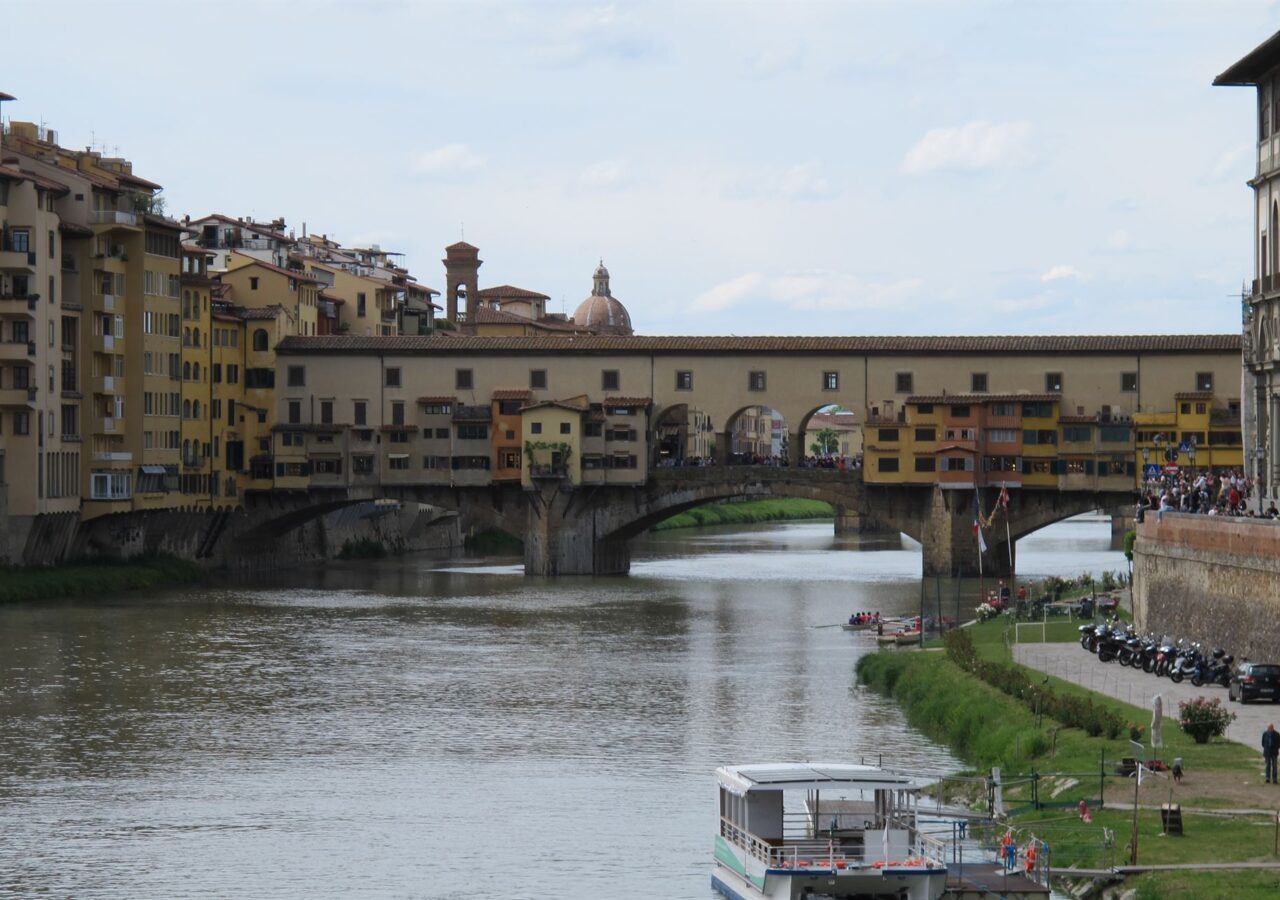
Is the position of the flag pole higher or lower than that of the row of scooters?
higher

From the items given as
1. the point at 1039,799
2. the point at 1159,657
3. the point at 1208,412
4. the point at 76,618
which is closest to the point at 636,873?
the point at 1039,799

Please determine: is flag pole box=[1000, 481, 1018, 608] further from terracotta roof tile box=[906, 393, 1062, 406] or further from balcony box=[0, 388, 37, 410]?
balcony box=[0, 388, 37, 410]

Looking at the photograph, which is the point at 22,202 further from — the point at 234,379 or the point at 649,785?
the point at 649,785

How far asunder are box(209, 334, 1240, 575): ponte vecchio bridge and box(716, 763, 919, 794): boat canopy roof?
59.2m

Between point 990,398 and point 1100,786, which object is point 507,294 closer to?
point 990,398

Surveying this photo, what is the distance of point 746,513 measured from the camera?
168 meters

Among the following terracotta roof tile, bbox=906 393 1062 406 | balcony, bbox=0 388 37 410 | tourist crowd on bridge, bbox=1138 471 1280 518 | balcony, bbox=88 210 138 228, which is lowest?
tourist crowd on bridge, bbox=1138 471 1280 518

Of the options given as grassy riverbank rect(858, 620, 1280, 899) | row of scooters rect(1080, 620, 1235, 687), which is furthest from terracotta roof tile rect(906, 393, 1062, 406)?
grassy riverbank rect(858, 620, 1280, 899)

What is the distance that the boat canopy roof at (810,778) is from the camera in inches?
1185

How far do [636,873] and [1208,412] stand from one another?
6284cm

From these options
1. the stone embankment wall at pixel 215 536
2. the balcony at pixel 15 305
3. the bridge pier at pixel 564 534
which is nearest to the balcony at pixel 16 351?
the balcony at pixel 15 305

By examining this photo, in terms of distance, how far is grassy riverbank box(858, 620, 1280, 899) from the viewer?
2833 cm

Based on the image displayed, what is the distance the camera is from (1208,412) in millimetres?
90812

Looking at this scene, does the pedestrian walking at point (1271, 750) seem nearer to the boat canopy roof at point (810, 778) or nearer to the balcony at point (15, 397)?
the boat canopy roof at point (810, 778)
